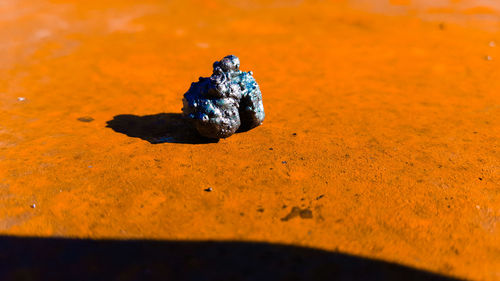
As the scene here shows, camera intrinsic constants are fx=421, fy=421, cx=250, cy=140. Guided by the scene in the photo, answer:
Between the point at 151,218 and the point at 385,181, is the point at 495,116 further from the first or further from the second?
the point at 151,218

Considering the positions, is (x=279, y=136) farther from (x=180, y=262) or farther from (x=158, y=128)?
(x=180, y=262)

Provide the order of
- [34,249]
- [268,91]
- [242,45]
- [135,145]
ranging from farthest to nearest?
[242,45]
[268,91]
[135,145]
[34,249]

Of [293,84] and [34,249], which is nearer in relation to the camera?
[34,249]

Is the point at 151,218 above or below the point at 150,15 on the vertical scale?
below

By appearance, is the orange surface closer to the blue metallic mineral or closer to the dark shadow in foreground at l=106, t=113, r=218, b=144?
the dark shadow in foreground at l=106, t=113, r=218, b=144

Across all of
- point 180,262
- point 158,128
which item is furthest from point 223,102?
point 180,262

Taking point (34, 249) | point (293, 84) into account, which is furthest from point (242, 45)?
point (34, 249)
